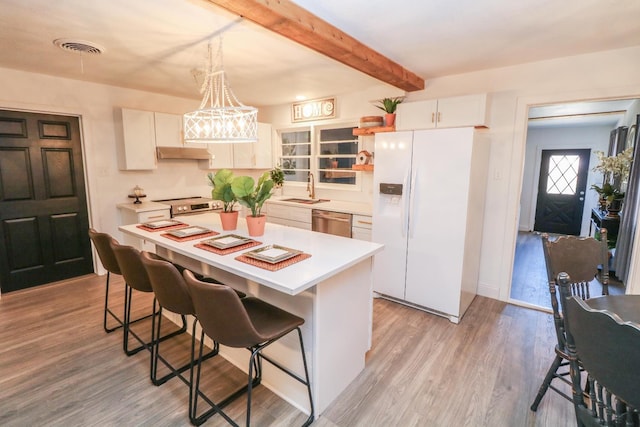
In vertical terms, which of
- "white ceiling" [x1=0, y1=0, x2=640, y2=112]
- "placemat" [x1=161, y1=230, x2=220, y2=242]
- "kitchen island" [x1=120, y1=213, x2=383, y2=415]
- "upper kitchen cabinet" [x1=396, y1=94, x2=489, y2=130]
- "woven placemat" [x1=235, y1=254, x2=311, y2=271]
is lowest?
"kitchen island" [x1=120, y1=213, x2=383, y2=415]

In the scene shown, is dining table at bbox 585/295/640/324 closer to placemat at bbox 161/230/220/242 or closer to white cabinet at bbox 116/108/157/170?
placemat at bbox 161/230/220/242

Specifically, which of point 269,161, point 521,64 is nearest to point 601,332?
point 521,64

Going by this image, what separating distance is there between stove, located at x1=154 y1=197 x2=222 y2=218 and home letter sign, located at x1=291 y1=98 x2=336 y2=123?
6.11ft

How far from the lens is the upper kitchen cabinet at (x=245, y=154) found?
486cm

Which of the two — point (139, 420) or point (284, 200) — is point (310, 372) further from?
point (284, 200)

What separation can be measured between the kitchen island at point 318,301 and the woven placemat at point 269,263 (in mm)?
29

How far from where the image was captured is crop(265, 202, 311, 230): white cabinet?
4.25 meters

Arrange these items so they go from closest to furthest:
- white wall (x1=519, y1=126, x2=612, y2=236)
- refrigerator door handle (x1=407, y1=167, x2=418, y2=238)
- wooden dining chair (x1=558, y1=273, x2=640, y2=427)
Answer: wooden dining chair (x1=558, y1=273, x2=640, y2=427)
refrigerator door handle (x1=407, y1=167, x2=418, y2=238)
white wall (x1=519, y1=126, x2=612, y2=236)

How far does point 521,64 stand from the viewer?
3.01 metres

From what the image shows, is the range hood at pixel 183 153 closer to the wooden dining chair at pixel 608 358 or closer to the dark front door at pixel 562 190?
the wooden dining chair at pixel 608 358

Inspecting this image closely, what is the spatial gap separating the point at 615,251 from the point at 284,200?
14.1 ft

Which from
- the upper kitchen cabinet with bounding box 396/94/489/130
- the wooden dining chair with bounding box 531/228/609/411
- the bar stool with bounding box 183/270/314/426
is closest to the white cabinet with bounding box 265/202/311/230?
the upper kitchen cabinet with bounding box 396/94/489/130

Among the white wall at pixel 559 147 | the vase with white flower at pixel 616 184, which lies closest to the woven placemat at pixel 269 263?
the vase with white flower at pixel 616 184

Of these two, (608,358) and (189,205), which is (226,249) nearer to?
(608,358)
